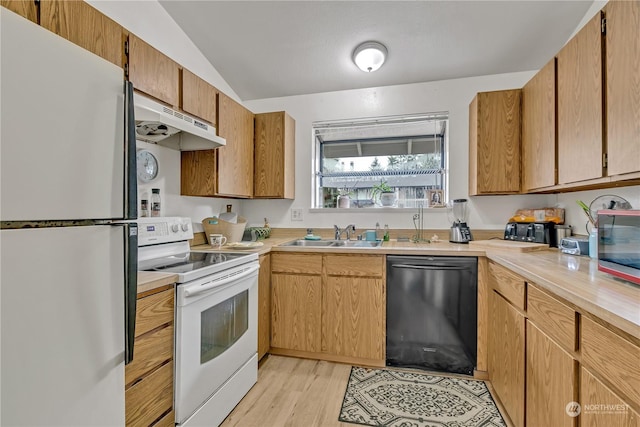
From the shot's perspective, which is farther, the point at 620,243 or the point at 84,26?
the point at 84,26

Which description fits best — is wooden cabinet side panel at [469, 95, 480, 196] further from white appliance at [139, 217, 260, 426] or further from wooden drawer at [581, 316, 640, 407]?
white appliance at [139, 217, 260, 426]

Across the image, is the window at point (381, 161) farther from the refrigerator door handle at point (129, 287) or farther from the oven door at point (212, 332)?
the refrigerator door handle at point (129, 287)

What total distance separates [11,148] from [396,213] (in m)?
2.55

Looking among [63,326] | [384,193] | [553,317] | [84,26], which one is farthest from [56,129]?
[384,193]

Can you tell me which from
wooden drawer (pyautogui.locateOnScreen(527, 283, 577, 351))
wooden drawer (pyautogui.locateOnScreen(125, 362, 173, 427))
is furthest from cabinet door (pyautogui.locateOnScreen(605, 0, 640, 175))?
wooden drawer (pyautogui.locateOnScreen(125, 362, 173, 427))

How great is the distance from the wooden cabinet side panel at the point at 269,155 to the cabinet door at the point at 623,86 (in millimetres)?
2184

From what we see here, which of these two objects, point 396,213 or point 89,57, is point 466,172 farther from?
point 89,57

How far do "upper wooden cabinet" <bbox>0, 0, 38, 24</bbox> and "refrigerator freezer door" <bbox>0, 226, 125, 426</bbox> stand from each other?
0.92 meters

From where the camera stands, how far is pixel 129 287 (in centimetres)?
100

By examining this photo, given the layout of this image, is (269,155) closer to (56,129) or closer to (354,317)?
(354,317)

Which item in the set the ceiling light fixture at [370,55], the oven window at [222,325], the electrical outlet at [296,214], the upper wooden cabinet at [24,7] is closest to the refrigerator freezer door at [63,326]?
the oven window at [222,325]

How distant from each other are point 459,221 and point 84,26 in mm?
2796

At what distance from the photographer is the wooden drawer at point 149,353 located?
113 cm

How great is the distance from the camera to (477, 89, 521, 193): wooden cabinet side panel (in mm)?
2234
